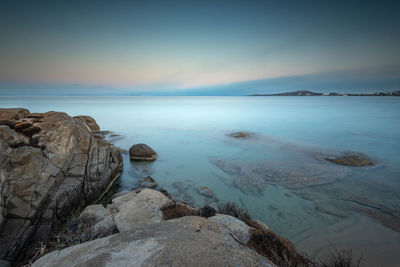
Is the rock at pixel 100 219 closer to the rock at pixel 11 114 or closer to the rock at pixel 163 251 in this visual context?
the rock at pixel 163 251

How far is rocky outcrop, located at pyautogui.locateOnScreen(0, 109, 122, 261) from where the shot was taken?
5.25 metres

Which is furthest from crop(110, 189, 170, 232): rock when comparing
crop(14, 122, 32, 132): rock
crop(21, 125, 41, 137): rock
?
crop(14, 122, 32, 132): rock

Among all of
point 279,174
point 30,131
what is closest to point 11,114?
point 30,131

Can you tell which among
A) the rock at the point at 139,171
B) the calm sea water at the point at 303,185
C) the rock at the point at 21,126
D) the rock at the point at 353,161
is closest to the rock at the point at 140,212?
the calm sea water at the point at 303,185

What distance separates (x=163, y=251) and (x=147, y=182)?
26.1ft

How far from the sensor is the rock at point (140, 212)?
4645mm

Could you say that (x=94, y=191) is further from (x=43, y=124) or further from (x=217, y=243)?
(x=217, y=243)

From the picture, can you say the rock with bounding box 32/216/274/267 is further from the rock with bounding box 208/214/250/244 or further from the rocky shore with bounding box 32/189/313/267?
the rock with bounding box 208/214/250/244

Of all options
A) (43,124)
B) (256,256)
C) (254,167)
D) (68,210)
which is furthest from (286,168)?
(43,124)

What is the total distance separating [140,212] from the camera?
5.05m

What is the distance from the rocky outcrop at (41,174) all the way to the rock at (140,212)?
2.40m

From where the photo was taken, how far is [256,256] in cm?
284

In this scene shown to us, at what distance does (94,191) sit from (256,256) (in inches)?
323

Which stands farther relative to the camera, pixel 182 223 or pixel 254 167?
pixel 254 167
